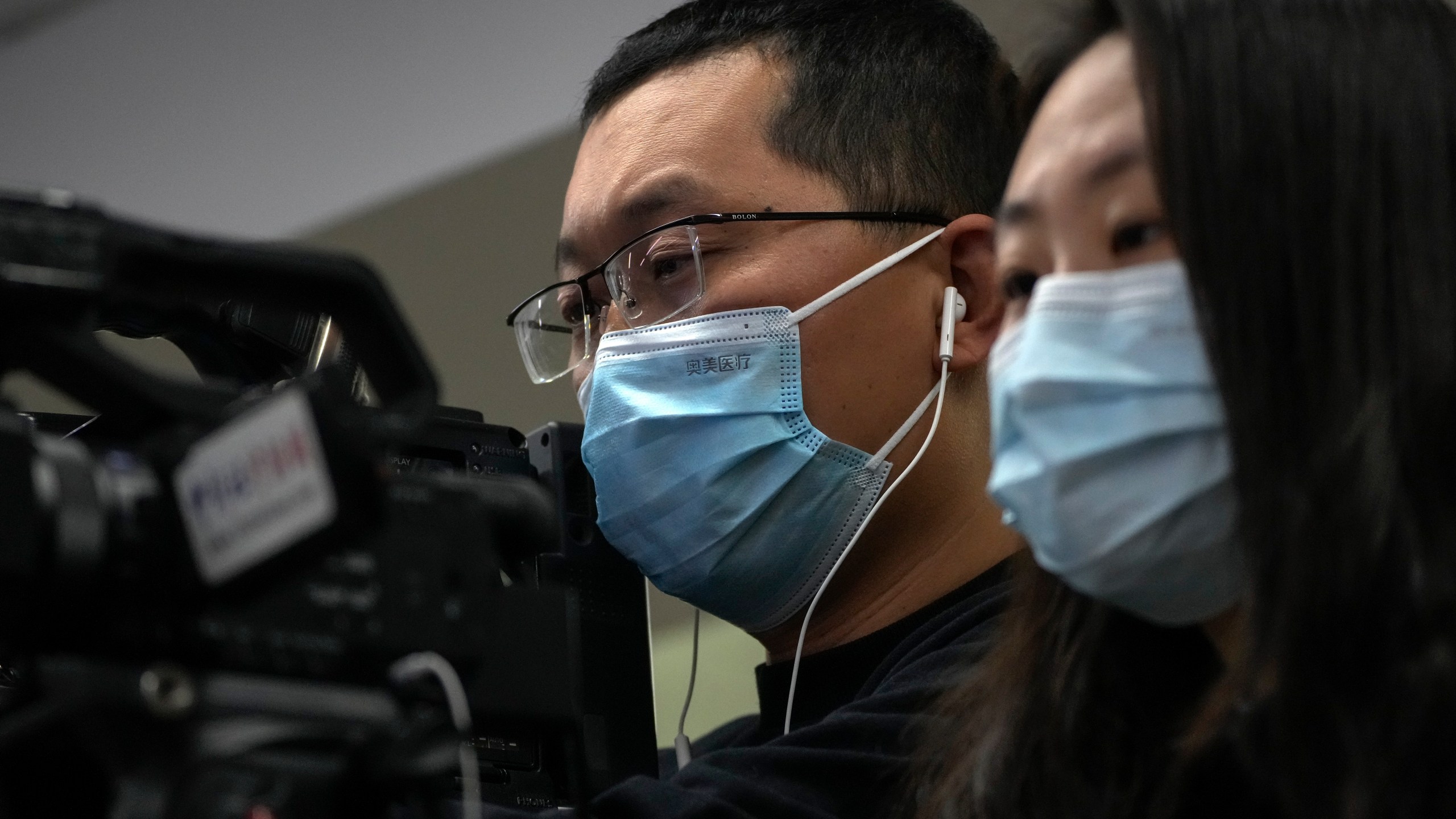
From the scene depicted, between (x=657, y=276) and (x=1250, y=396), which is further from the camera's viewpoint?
(x=657, y=276)

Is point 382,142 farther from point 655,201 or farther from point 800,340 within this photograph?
point 800,340

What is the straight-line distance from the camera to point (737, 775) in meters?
1.21

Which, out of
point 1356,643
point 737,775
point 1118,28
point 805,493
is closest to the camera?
point 1356,643

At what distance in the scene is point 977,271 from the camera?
5.01 feet

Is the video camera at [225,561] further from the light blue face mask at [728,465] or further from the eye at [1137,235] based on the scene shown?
the light blue face mask at [728,465]

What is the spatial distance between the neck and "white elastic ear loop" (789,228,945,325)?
5.8 inches

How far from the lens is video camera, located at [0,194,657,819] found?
2.30 feet

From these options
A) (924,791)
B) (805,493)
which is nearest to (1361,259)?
(924,791)

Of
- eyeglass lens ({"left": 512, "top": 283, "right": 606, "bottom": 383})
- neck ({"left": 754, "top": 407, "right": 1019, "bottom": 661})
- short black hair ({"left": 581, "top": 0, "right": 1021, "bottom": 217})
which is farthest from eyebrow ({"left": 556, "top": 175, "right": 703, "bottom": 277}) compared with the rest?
neck ({"left": 754, "top": 407, "right": 1019, "bottom": 661})

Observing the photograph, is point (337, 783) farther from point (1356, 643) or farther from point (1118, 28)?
point (1118, 28)

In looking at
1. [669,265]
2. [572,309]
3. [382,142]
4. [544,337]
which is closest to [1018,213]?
[669,265]

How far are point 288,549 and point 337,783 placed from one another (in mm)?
118

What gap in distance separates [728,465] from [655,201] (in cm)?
29

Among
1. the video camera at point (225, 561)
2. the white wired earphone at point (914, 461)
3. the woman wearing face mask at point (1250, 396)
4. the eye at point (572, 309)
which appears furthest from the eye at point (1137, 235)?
the eye at point (572, 309)
